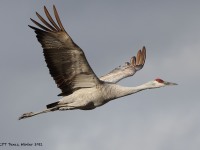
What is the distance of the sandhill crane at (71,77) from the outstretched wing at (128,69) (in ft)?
7.13

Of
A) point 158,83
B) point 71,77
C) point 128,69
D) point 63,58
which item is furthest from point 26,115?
point 128,69

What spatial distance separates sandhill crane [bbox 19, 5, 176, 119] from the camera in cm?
1568

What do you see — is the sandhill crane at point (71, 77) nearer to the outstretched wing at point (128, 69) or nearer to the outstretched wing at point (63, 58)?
the outstretched wing at point (63, 58)

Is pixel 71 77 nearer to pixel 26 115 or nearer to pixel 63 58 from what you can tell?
pixel 63 58

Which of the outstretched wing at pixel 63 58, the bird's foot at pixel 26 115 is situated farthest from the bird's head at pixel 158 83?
the bird's foot at pixel 26 115

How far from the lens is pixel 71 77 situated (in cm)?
1672

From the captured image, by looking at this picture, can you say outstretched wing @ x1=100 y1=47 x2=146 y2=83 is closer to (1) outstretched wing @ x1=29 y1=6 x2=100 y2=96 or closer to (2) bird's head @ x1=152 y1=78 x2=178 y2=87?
(2) bird's head @ x1=152 y1=78 x2=178 y2=87

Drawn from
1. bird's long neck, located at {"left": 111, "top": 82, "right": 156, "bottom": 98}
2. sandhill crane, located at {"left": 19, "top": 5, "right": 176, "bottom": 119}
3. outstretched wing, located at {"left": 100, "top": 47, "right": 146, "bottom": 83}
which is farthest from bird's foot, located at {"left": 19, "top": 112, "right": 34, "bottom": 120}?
outstretched wing, located at {"left": 100, "top": 47, "right": 146, "bottom": 83}

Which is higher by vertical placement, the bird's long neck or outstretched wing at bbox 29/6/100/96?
outstretched wing at bbox 29/6/100/96

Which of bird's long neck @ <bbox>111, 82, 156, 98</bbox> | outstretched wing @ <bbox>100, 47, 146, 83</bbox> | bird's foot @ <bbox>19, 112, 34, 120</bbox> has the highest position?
outstretched wing @ <bbox>100, 47, 146, 83</bbox>

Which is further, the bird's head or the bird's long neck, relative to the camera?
the bird's head

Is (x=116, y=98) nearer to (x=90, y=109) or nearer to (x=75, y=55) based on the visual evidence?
(x=90, y=109)

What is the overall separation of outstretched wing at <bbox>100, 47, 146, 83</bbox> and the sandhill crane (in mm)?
2172

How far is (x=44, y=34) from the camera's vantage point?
15.8m
